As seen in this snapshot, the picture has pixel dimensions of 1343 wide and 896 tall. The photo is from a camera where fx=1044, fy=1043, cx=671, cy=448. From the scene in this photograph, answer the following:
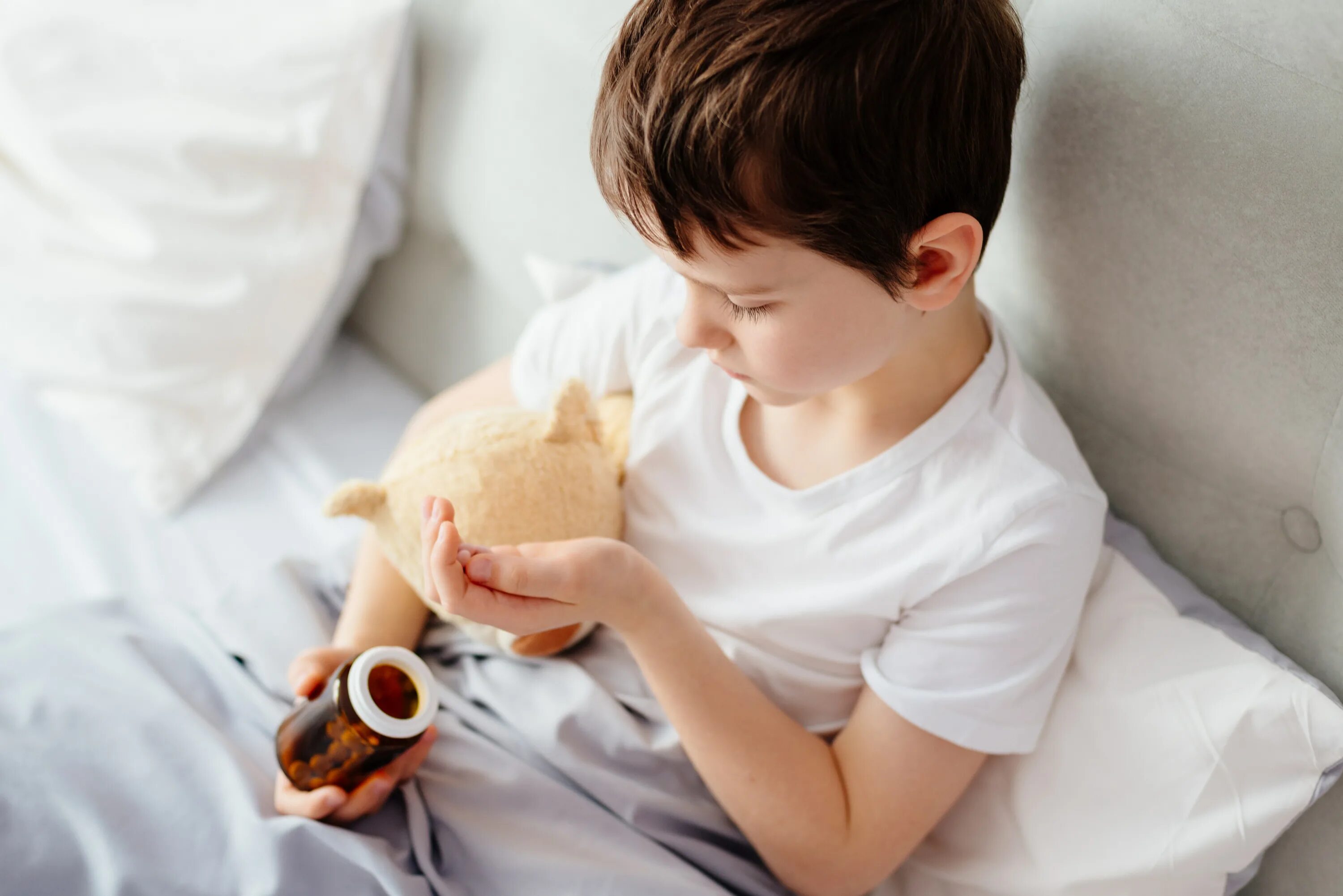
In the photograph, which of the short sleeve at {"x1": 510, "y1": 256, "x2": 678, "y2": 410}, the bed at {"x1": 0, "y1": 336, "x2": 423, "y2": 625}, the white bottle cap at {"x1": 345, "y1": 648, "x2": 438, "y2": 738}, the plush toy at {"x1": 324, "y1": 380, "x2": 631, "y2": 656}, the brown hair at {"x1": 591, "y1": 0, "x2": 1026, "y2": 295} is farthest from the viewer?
the bed at {"x1": 0, "y1": 336, "x2": 423, "y2": 625}

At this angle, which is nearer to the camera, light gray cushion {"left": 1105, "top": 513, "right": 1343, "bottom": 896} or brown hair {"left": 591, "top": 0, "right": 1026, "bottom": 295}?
brown hair {"left": 591, "top": 0, "right": 1026, "bottom": 295}

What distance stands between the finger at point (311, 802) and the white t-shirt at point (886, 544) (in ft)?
0.94

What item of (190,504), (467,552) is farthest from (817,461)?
(190,504)

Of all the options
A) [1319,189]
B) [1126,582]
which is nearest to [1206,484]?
[1126,582]

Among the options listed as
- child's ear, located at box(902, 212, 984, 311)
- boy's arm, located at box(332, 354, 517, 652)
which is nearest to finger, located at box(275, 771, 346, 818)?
boy's arm, located at box(332, 354, 517, 652)

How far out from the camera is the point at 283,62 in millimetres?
1046

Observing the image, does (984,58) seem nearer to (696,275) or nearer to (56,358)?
(696,275)

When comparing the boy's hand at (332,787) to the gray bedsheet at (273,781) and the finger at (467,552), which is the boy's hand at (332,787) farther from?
the finger at (467,552)

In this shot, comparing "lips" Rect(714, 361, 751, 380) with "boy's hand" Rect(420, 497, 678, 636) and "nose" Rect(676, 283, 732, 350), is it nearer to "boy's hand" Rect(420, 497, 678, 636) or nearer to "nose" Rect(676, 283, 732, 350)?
"nose" Rect(676, 283, 732, 350)

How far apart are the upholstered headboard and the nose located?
0.83 feet

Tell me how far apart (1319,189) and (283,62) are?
0.92 m

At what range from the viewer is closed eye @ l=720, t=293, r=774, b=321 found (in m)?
0.62

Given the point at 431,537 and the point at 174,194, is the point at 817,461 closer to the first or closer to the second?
the point at 431,537

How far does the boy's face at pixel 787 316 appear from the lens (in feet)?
1.94
